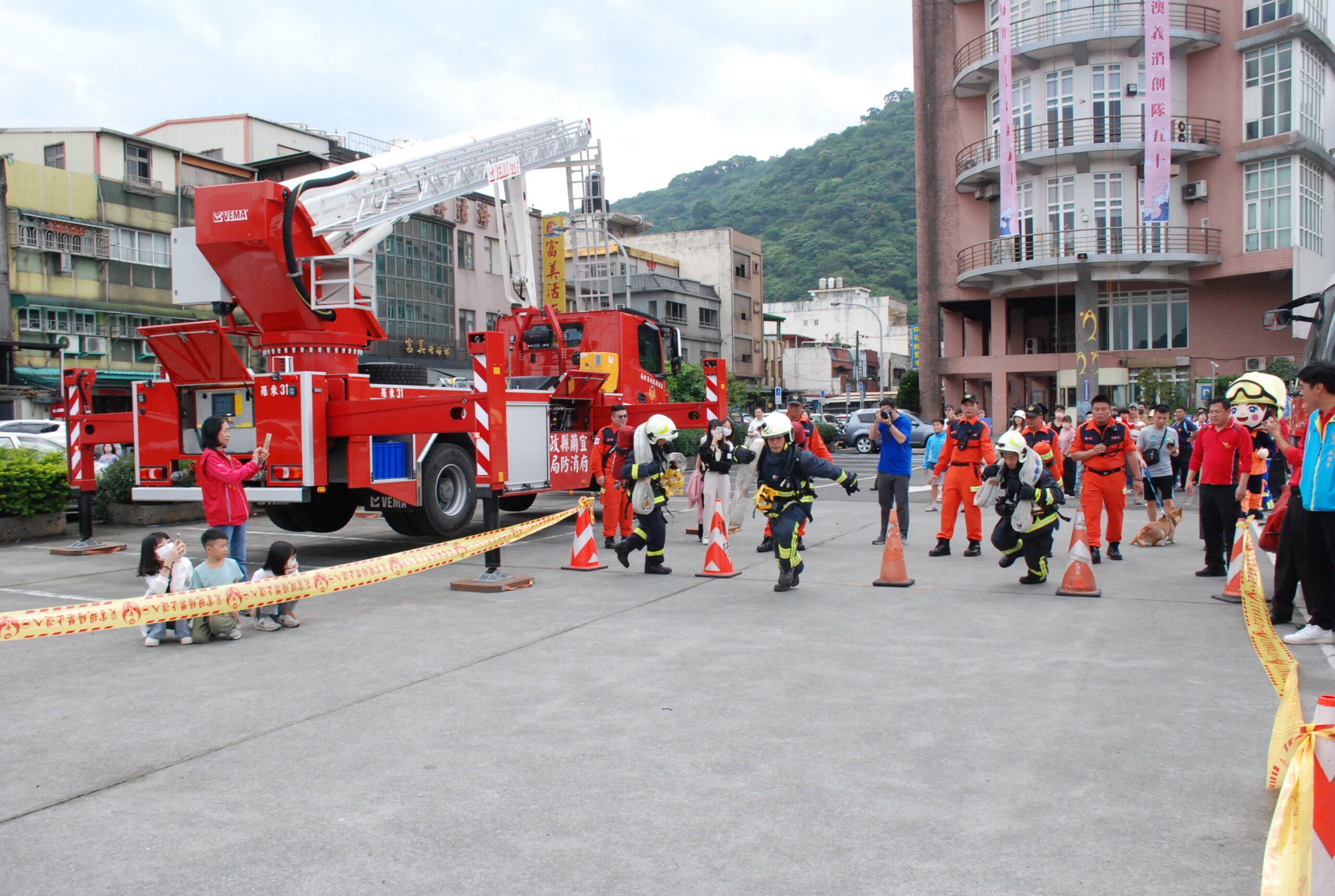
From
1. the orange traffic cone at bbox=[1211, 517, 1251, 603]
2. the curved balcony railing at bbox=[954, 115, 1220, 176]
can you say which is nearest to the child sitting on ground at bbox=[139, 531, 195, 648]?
the orange traffic cone at bbox=[1211, 517, 1251, 603]

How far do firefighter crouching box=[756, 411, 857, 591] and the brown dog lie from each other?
16.0 feet

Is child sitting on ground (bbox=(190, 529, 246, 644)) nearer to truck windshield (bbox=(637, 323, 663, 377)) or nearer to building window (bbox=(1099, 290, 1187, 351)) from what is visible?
truck windshield (bbox=(637, 323, 663, 377))

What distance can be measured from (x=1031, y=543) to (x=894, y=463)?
3.22 metres

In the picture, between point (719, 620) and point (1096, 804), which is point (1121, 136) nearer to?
point (719, 620)

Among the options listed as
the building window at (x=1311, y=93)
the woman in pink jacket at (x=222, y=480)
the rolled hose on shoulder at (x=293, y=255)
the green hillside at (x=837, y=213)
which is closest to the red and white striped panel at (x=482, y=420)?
the woman in pink jacket at (x=222, y=480)

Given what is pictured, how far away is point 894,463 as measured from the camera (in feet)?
40.8

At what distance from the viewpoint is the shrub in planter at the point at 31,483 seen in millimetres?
13352

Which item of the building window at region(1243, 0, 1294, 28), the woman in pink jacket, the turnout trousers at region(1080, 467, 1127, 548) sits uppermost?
the building window at region(1243, 0, 1294, 28)

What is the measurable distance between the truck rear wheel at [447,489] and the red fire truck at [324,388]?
0.02 metres

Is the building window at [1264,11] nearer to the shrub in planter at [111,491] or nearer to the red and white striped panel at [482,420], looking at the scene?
the red and white striped panel at [482,420]

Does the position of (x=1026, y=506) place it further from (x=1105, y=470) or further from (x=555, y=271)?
(x=555, y=271)

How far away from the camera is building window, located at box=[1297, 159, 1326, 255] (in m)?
34.9

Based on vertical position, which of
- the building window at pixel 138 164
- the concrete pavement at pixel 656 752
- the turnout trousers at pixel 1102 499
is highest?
the building window at pixel 138 164

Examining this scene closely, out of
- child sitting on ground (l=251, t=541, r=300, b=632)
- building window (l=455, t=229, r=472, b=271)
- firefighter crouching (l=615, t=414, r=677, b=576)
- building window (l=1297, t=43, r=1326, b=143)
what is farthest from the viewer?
building window (l=455, t=229, r=472, b=271)
